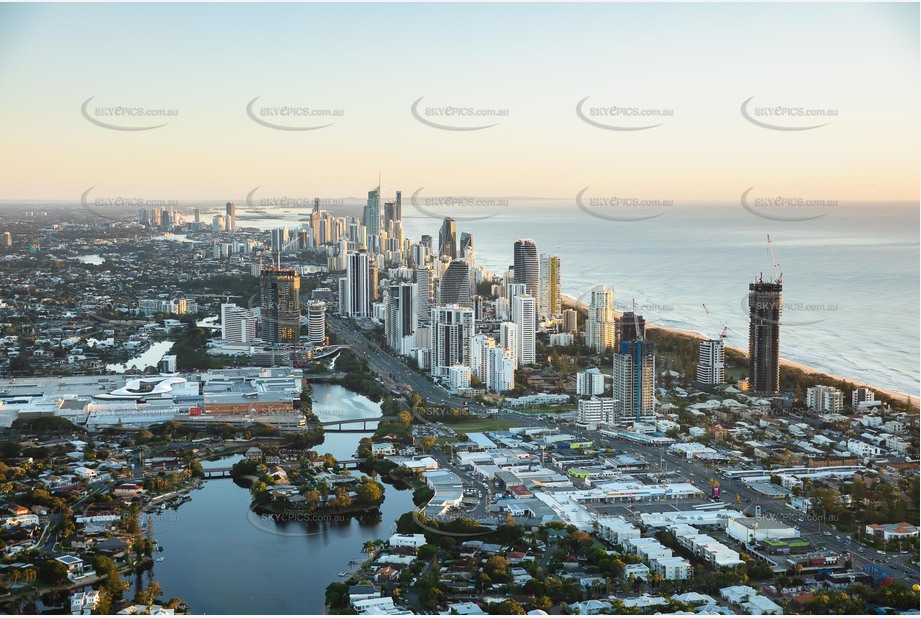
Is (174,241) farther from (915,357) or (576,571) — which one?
(576,571)

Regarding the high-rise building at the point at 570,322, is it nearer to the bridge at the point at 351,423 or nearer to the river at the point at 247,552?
the bridge at the point at 351,423

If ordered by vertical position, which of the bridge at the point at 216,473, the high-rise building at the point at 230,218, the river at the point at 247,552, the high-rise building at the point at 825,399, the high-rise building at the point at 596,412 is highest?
the high-rise building at the point at 230,218

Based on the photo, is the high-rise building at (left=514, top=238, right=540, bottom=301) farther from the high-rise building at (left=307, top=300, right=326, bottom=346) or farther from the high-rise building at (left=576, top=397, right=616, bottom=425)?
the high-rise building at (left=576, top=397, right=616, bottom=425)

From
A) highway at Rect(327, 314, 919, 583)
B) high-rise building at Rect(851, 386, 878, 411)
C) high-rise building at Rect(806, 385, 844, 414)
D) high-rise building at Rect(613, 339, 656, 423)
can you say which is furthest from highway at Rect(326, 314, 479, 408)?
high-rise building at Rect(851, 386, 878, 411)

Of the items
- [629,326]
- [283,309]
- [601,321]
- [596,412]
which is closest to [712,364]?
[629,326]

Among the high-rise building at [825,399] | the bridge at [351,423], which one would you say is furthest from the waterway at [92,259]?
the high-rise building at [825,399]

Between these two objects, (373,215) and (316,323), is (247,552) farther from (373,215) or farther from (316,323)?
(373,215)

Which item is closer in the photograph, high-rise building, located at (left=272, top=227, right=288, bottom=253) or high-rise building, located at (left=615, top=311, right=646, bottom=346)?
high-rise building, located at (left=615, top=311, right=646, bottom=346)
